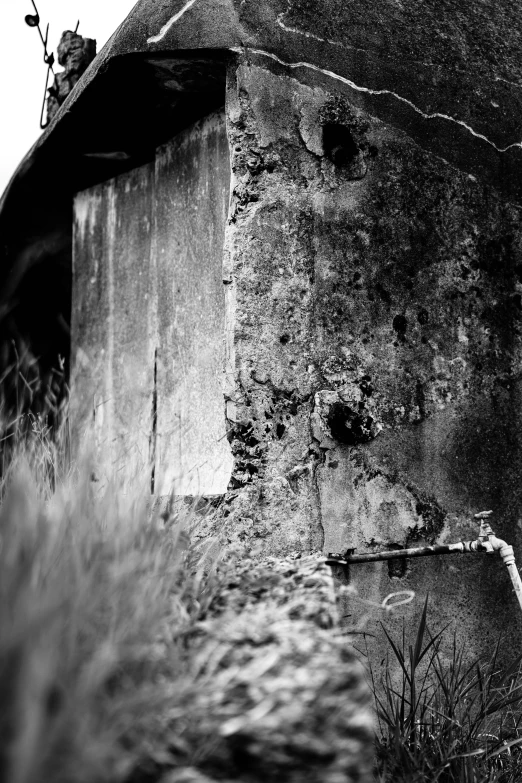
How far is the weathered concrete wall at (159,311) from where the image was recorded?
3.58 meters

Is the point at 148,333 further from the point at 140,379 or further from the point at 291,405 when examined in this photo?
the point at 291,405

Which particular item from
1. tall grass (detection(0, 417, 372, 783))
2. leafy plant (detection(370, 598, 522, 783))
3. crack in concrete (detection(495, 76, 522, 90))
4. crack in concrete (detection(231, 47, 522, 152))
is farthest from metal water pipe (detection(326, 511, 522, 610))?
crack in concrete (detection(495, 76, 522, 90))

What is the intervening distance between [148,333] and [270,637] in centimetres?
275

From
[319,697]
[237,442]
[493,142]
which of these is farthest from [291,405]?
[319,697]

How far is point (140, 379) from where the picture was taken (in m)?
4.03

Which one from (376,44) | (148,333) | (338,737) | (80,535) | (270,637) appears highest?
(376,44)

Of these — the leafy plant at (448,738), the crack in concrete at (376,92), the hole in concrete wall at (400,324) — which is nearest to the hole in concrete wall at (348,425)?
the hole in concrete wall at (400,324)

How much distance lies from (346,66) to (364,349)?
3.56 feet

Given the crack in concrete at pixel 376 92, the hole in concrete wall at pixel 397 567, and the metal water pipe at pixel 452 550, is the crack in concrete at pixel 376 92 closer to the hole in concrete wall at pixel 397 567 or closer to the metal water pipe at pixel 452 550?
the metal water pipe at pixel 452 550

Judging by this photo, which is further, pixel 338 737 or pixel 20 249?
pixel 20 249

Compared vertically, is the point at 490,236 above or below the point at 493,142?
below

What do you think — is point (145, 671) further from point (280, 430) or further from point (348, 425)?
point (348, 425)

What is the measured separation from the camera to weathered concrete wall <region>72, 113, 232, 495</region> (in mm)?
3584

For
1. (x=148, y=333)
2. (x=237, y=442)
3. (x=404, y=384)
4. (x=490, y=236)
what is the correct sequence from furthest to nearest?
(x=148, y=333)
(x=490, y=236)
(x=404, y=384)
(x=237, y=442)
